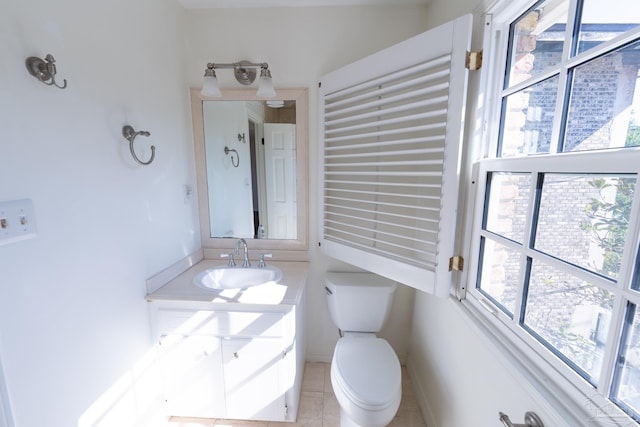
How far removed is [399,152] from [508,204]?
1.65ft

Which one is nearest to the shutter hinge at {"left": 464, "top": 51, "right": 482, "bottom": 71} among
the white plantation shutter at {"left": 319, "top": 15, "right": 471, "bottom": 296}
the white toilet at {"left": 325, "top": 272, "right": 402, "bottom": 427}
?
the white plantation shutter at {"left": 319, "top": 15, "right": 471, "bottom": 296}

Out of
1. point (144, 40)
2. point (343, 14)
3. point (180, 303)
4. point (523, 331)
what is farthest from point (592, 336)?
point (144, 40)

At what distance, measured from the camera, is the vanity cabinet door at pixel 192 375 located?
1.45m

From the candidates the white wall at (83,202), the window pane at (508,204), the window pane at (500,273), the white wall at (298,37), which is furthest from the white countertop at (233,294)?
the window pane at (508,204)

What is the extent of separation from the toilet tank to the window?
0.74 metres

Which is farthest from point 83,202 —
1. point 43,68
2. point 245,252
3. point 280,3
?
point 280,3

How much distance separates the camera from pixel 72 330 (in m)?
1.00

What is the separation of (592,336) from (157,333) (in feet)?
5.83

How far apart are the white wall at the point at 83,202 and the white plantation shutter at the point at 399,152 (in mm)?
981

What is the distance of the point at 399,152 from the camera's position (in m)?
1.28

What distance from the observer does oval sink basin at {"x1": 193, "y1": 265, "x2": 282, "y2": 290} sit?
1.75 meters

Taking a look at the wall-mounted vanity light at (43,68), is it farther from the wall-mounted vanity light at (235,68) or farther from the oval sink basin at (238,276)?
the oval sink basin at (238,276)

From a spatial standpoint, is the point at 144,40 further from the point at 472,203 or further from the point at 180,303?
the point at 472,203

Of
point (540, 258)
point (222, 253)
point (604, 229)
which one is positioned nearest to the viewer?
point (604, 229)
